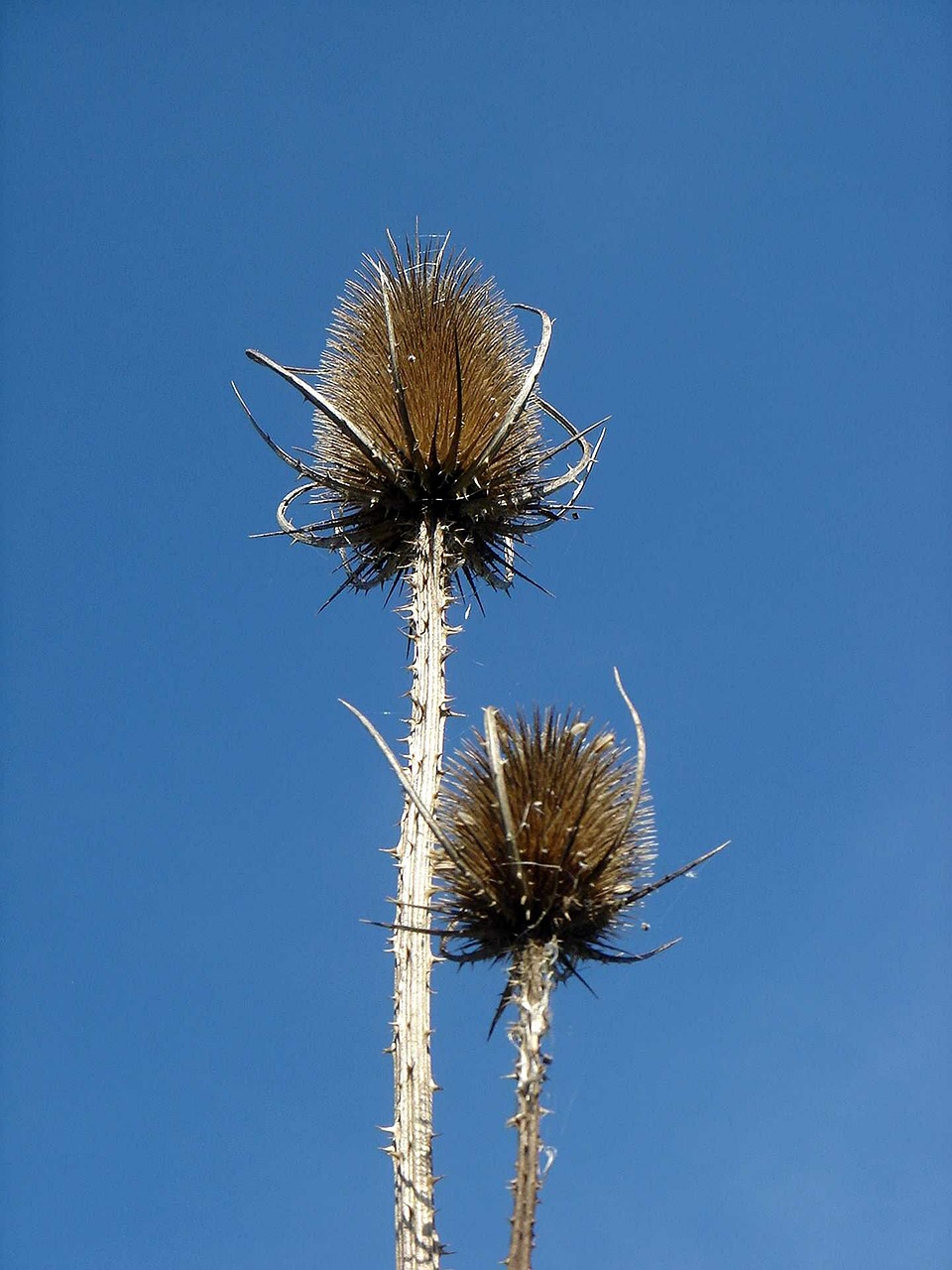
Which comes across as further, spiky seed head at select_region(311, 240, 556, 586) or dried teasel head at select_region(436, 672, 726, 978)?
spiky seed head at select_region(311, 240, 556, 586)

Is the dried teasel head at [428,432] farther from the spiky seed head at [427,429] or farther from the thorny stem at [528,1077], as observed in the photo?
the thorny stem at [528,1077]

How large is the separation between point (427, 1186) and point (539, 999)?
1710 mm

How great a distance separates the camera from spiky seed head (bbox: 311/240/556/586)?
32.6 ft

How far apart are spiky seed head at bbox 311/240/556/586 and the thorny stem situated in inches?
146

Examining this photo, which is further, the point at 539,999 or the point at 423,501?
the point at 423,501

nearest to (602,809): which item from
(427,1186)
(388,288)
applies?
(427,1186)

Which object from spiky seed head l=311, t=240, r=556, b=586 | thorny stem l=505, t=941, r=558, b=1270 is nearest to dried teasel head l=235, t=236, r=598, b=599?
spiky seed head l=311, t=240, r=556, b=586

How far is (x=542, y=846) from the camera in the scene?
7242 millimetres

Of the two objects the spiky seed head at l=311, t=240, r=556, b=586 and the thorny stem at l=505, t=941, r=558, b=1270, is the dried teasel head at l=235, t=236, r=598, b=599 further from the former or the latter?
the thorny stem at l=505, t=941, r=558, b=1270

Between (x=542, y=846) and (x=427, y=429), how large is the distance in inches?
148

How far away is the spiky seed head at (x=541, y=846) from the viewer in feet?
23.5

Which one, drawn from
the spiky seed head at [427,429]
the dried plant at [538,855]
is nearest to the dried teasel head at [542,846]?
the dried plant at [538,855]

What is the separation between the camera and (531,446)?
10719mm

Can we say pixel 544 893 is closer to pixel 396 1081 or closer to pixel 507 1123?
pixel 507 1123
